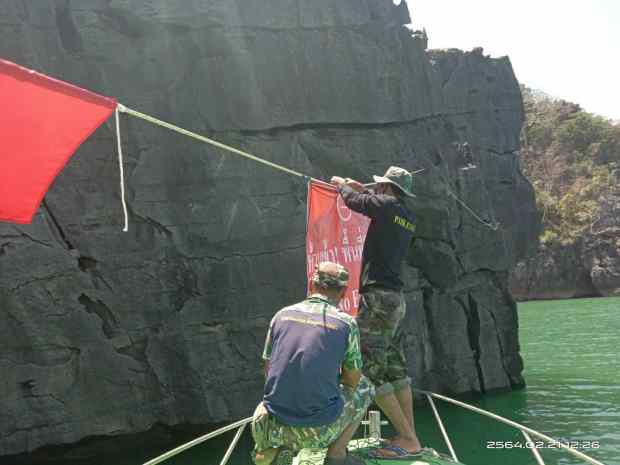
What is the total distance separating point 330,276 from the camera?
4090 millimetres

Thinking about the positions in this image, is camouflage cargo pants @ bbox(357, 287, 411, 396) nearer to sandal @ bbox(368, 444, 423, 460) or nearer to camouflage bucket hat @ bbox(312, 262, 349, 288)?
sandal @ bbox(368, 444, 423, 460)

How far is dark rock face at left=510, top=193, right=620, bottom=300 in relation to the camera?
47.8 m

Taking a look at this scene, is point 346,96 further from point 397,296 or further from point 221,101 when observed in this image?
point 397,296

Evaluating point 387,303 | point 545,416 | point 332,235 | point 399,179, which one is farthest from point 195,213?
point 387,303

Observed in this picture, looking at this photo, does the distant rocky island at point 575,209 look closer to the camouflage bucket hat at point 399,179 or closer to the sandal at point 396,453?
the camouflage bucket hat at point 399,179

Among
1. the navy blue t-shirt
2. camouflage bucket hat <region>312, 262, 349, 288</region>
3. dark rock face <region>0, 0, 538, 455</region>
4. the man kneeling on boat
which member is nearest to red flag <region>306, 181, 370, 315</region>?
camouflage bucket hat <region>312, 262, 349, 288</region>

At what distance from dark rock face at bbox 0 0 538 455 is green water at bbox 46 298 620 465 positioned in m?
1.12

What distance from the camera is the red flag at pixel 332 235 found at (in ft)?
21.9

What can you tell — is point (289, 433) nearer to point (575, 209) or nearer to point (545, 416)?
point (545, 416)

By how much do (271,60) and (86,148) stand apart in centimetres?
428

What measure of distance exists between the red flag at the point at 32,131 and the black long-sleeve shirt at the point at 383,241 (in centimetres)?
211

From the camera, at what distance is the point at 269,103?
557 inches

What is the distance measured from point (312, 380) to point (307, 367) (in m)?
0.08

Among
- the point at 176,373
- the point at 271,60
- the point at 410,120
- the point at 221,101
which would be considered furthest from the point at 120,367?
the point at 410,120
